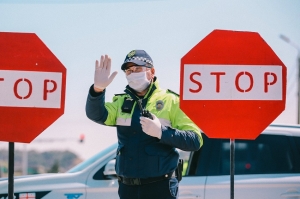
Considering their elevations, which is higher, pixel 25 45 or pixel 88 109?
pixel 25 45

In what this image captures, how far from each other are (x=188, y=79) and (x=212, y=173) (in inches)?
118

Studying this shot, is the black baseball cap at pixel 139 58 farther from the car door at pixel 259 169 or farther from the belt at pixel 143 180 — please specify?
the car door at pixel 259 169

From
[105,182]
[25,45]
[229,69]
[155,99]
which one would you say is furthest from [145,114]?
[105,182]

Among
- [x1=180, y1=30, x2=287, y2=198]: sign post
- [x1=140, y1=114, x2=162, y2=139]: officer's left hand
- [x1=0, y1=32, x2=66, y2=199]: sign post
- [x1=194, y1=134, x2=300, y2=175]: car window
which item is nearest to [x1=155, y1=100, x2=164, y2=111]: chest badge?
[x1=180, y1=30, x2=287, y2=198]: sign post

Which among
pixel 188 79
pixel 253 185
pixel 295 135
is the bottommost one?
pixel 253 185

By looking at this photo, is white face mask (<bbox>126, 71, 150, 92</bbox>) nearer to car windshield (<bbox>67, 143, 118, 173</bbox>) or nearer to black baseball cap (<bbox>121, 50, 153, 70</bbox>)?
black baseball cap (<bbox>121, 50, 153, 70</bbox>)

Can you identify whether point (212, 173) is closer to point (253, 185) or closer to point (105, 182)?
point (253, 185)

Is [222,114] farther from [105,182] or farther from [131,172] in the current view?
[105,182]

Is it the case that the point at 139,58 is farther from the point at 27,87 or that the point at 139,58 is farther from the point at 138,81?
the point at 27,87

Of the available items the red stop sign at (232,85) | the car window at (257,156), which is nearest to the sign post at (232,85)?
the red stop sign at (232,85)

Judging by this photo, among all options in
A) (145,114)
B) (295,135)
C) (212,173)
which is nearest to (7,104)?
(145,114)

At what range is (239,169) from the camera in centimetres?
774

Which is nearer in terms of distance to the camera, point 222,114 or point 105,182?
point 222,114

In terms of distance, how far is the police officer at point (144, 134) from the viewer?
15.7 feet
